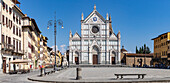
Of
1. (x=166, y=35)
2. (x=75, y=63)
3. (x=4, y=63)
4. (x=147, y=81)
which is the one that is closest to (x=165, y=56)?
(x=166, y=35)

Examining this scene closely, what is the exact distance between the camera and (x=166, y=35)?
77.2 metres

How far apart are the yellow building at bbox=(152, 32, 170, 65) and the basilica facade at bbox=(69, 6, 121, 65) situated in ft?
46.0

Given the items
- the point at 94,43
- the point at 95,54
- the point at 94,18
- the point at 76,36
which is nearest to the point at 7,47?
the point at 76,36

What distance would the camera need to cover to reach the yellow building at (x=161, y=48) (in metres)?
77.5

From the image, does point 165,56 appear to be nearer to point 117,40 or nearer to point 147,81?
point 117,40

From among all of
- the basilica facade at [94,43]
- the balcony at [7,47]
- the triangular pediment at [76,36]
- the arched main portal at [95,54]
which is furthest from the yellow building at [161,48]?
the balcony at [7,47]

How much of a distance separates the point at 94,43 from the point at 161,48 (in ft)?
75.2

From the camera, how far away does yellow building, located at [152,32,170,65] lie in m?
77.5

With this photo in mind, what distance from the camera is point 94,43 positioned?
285 ft

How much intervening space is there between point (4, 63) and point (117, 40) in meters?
58.3

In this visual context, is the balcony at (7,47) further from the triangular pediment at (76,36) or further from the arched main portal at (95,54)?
the arched main portal at (95,54)

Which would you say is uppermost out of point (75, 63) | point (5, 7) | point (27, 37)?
point (5, 7)

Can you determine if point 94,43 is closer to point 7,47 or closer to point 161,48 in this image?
point 161,48

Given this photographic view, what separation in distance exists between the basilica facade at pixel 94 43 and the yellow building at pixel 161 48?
14.0 metres
